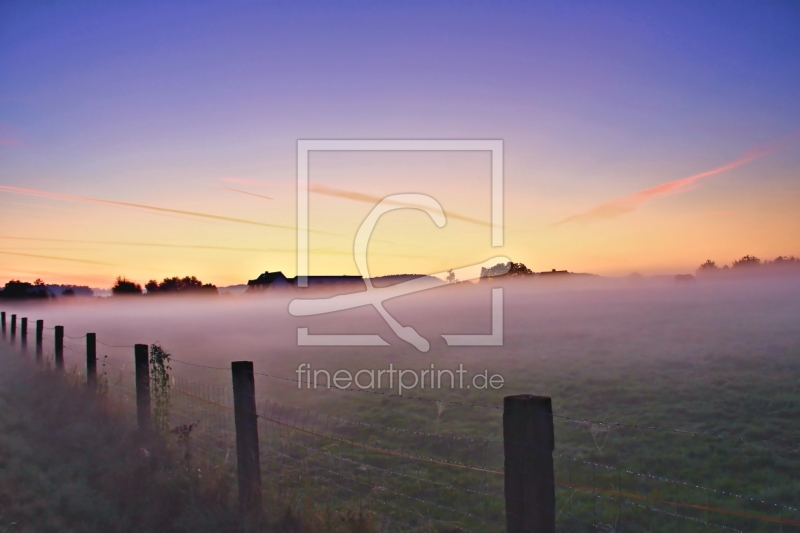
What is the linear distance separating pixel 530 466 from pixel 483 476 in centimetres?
681

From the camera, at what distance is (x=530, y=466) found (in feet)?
12.1

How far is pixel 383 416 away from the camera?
14.5m

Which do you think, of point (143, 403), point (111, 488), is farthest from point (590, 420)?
point (111, 488)

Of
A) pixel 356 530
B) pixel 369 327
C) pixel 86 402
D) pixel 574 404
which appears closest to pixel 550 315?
pixel 369 327

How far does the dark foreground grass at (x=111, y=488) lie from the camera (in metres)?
5.89

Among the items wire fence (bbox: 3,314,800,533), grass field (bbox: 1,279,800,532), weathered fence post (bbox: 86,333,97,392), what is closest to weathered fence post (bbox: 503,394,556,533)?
grass field (bbox: 1,279,800,532)

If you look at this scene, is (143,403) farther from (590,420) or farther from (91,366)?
(590,420)

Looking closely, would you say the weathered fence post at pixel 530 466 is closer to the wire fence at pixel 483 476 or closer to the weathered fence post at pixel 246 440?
the wire fence at pixel 483 476

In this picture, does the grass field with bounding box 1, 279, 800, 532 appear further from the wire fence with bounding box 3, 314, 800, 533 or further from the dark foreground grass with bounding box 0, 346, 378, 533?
the dark foreground grass with bounding box 0, 346, 378, 533

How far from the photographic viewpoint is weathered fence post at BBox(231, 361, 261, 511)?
628 cm

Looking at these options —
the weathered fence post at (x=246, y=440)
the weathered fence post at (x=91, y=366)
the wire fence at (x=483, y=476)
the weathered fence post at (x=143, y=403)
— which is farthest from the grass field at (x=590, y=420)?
the weathered fence post at (x=91, y=366)

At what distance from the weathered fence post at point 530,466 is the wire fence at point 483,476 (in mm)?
2054

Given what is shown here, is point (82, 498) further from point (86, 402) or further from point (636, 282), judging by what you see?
point (636, 282)

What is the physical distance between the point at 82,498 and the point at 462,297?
4152 centimetres
